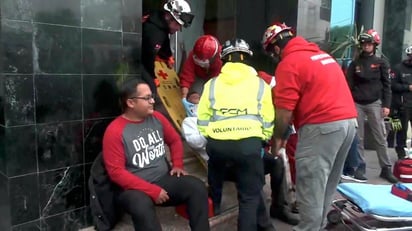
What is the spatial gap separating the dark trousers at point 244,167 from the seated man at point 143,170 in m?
0.26

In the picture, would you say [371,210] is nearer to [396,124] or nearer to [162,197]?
[162,197]

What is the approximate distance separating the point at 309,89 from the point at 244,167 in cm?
73

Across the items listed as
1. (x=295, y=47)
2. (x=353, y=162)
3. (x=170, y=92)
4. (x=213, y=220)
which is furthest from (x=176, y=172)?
(x=353, y=162)

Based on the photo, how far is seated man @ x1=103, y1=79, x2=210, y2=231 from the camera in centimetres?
290

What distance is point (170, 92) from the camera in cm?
500

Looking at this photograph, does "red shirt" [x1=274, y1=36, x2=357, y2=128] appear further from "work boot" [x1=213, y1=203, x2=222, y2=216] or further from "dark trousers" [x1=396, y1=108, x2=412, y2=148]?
"dark trousers" [x1=396, y1=108, x2=412, y2=148]

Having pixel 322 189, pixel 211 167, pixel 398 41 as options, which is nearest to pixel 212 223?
pixel 211 167

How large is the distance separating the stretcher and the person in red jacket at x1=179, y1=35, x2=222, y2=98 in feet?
6.32

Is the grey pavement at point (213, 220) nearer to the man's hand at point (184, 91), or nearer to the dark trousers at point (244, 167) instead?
the dark trousers at point (244, 167)

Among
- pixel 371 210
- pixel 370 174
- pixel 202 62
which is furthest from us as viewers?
pixel 370 174

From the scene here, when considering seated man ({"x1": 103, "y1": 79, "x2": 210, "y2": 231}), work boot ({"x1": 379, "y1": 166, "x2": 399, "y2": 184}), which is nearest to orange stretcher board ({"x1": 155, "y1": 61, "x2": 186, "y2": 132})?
seated man ({"x1": 103, "y1": 79, "x2": 210, "y2": 231})

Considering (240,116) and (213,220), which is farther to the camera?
(213,220)

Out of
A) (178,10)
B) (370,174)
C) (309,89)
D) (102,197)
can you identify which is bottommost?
(370,174)

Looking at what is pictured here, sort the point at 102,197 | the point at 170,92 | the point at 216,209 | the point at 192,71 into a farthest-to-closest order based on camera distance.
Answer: the point at 170,92
the point at 192,71
the point at 216,209
the point at 102,197
